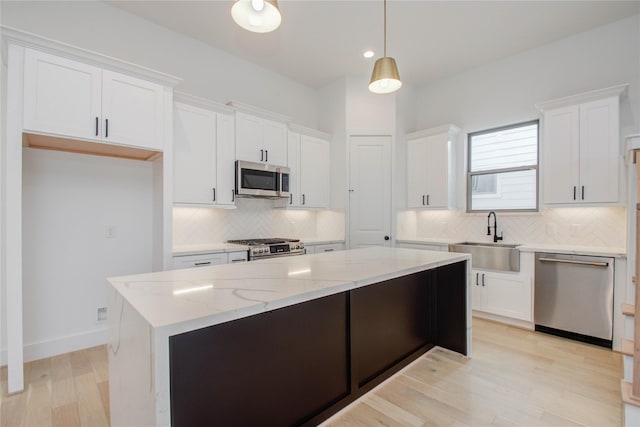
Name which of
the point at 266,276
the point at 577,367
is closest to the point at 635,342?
the point at 577,367

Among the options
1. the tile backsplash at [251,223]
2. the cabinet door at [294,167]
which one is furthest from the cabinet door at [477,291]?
the cabinet door at [294,167]

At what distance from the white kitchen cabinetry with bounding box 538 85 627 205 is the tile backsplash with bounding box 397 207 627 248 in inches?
13.8

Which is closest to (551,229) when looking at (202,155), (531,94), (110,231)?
(531,94)

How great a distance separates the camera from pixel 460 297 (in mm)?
2590

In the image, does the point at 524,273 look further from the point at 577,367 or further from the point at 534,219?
the point at 577,367

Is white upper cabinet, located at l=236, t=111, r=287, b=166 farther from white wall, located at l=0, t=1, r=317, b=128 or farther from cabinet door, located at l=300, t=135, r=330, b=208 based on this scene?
white wall, located at l=0, t=1, r=317, b=128

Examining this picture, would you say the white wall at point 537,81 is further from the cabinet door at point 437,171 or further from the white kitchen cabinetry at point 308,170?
the white kitchen cabinetry at point 308,170

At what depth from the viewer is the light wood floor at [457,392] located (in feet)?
6.03

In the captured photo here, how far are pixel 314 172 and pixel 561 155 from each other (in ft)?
9.71

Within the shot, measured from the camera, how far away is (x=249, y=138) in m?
3.75

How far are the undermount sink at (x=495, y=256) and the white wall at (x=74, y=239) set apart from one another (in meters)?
3.75

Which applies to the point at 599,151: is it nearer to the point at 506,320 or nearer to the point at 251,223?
the point at 506,320

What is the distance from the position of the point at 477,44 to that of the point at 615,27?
1323mm

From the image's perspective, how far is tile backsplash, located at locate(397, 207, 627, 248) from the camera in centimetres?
322
